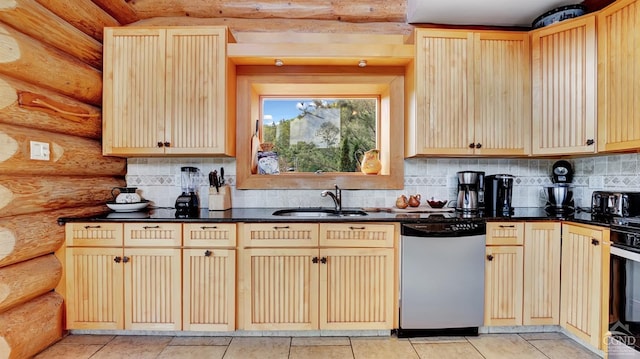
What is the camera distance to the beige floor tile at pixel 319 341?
2344 mm

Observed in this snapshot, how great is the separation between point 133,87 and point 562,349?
3704mm

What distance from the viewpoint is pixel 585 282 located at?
2211 mm

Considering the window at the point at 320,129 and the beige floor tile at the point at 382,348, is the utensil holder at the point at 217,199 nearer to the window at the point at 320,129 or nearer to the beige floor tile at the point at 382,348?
the window at the point at 320,129

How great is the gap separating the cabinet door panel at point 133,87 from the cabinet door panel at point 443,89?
2070mm

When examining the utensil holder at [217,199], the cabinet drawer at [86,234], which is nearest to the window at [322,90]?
the utensil holder at [217,199]

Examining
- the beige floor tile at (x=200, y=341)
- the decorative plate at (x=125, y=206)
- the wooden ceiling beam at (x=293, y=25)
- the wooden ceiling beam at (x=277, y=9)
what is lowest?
the beige floor tile at (x=200, y=341)

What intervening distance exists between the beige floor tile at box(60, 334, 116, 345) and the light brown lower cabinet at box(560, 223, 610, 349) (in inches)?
129

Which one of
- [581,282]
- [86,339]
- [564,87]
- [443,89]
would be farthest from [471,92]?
[86,339]

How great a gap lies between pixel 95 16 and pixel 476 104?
10.3 feet

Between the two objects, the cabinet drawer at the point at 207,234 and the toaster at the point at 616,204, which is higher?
the toaster at the point at 616,204

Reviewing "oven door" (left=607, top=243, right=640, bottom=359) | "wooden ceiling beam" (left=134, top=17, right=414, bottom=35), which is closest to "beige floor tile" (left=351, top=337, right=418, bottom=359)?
"oven door" (left=607, top=243, right=640, bottom=359)

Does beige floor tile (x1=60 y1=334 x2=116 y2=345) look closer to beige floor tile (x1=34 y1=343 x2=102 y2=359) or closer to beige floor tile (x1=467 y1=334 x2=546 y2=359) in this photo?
beige floor tile (x1=34 y1=343 x2=102 y2=359)

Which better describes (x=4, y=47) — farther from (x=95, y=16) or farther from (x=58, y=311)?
(x=58, y=311)

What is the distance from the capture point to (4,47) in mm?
1896
